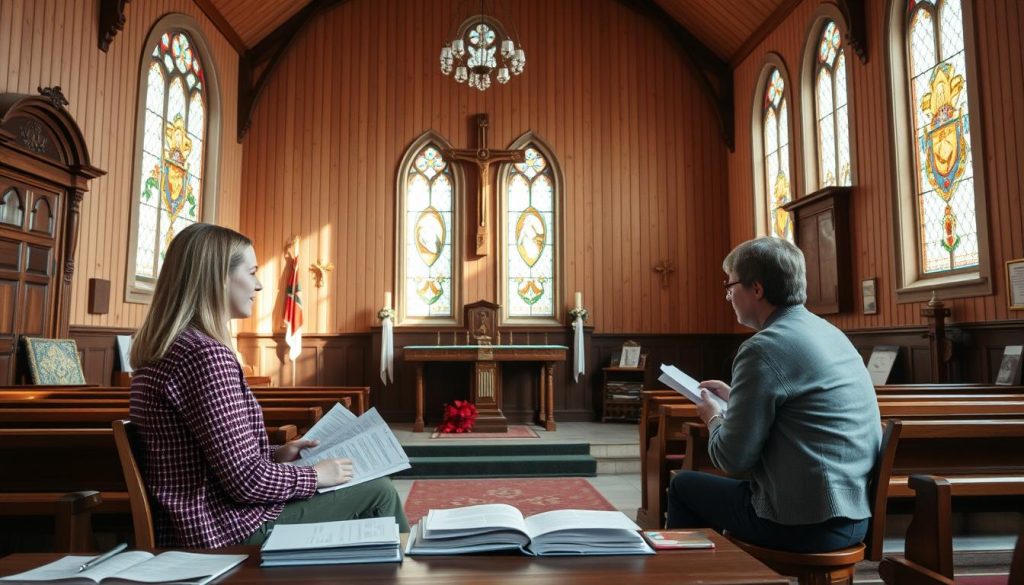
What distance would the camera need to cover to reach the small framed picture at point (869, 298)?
247 inches

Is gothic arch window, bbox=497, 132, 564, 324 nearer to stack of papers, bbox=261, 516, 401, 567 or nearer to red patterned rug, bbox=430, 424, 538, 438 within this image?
red patterned rug, bbox=430, 424, 538, 438

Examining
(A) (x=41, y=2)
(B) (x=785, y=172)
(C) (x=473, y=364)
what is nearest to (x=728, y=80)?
→ (B) (x=785, y=172)

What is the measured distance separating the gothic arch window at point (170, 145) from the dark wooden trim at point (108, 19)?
66 cm

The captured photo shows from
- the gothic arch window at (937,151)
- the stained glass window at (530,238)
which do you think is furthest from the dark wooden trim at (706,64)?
the gothic arch window at (937,151)

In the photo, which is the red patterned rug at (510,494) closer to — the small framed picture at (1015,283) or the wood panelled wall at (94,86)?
the small framed picture at (1015,283)

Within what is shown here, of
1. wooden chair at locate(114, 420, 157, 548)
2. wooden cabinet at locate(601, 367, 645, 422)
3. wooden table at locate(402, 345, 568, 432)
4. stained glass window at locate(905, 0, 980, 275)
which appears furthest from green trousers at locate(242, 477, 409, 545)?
wooden cabinet at locate(601, 367, 645, 422)

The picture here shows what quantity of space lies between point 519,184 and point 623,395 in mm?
3035

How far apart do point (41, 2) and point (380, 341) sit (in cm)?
472

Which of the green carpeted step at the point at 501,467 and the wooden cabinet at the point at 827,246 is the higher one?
the wooden cabinet at the point at 827,246

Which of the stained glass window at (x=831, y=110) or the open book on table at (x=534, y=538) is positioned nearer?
the open book on table at (x=534, y=538)

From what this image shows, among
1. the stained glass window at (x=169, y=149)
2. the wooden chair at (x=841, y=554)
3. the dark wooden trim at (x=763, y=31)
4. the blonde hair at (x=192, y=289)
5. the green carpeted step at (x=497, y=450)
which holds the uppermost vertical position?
the dark wooden trim at (x=763, y=31)

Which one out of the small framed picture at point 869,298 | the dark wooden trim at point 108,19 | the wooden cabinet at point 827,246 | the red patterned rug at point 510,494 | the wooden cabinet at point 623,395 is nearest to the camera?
the red patterned rug at point 510,494

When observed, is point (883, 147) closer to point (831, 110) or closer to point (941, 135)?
point (941, 135)

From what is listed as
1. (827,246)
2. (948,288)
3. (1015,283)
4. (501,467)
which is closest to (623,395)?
(501,467)
